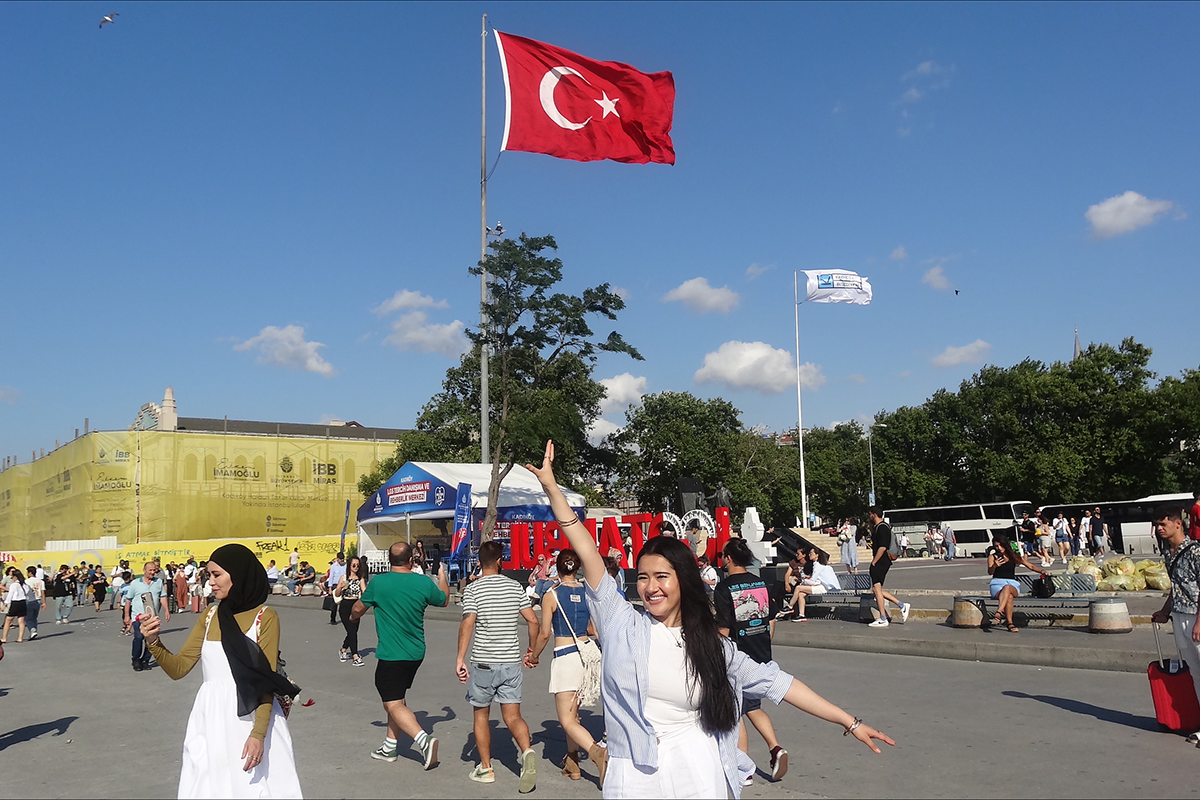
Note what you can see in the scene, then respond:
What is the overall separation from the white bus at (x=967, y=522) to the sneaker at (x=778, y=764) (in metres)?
39.1

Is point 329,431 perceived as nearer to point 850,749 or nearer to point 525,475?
point 525,475

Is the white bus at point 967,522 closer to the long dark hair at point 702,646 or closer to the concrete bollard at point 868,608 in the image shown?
the concrete bollard at point 868,608

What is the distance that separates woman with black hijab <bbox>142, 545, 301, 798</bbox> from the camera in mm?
3951

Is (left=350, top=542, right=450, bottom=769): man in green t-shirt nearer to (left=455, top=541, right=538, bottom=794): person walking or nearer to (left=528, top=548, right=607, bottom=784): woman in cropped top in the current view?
(left=455, top=541, right=538, bottom=794): person walking

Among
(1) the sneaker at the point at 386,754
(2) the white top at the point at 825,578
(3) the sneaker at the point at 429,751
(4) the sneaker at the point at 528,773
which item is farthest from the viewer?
(2) the white top at the point at 825,578

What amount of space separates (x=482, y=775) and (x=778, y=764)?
2078 millimetres

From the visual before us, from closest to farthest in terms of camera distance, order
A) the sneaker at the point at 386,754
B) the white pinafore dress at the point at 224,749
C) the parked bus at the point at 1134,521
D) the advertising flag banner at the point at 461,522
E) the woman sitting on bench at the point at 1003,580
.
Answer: the white pinafore dress at the point at 224,749 < the sneaker at the point at 386,754 < the woman sitting on bench at the point at 1003,580 < the advertising flag banner at the point at 461,522 < the parked bus at the point at 1134,521

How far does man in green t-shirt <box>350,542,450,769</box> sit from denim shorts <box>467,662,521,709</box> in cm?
54

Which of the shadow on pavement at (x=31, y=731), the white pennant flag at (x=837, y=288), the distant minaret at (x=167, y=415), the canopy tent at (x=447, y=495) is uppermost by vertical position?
the white pennant flag at (x=837, y=288)

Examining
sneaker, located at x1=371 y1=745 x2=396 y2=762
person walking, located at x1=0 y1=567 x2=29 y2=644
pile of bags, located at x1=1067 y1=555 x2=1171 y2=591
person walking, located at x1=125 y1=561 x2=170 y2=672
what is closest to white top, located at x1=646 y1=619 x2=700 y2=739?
sneaker, located at x1=371 y1=745 x2=396 y2=762

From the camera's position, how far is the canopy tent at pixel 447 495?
30.5 m

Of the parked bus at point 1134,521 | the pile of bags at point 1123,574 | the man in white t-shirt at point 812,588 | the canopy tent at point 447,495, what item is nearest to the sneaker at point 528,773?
the man in white t-shirt at point 812,588

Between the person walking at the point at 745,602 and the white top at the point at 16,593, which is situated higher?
the person walking at the point at 745,602

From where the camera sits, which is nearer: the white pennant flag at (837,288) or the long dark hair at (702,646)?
the long dark hair at (702,646)
